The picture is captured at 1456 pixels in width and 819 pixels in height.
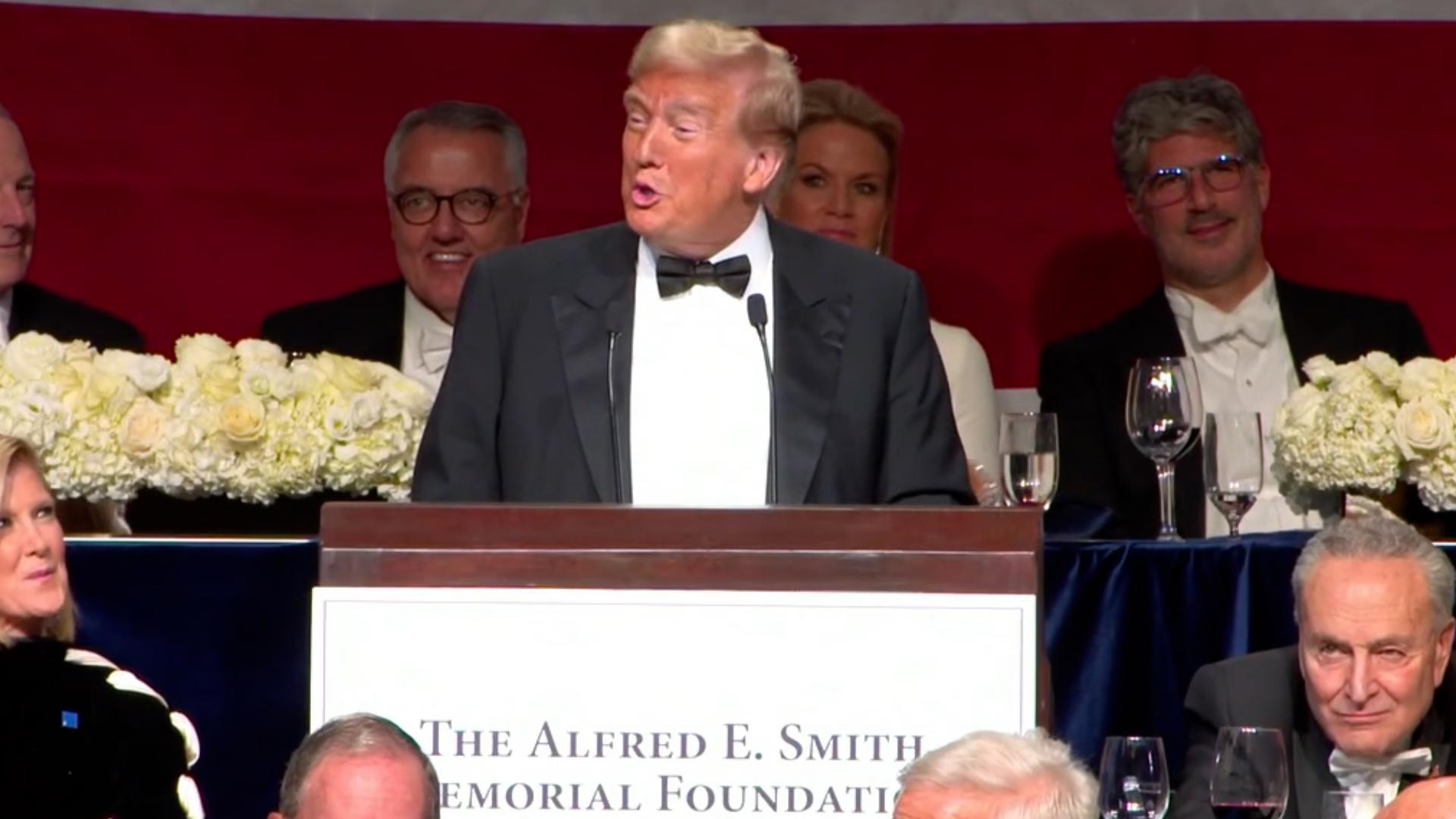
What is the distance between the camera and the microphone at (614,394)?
11.3 ft

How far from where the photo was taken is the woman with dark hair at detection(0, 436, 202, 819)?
3.80 metres

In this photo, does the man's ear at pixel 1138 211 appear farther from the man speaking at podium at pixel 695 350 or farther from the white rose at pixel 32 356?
the white rose at pixel 32 356

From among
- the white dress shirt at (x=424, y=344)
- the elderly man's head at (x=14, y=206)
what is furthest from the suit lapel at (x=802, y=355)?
the elderly man's head at (x=14, y=206)

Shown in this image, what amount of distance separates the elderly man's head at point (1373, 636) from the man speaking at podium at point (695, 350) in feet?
1.81

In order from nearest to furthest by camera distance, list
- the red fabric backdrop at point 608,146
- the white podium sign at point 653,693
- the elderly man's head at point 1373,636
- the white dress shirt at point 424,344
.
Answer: the white podium sign at point 653,693, the elderly man's head at point 1373,636, the white dress shirt at point 424,344, the red fabric backdrop at point 608,146

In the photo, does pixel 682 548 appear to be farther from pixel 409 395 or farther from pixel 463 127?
pixel 463 127

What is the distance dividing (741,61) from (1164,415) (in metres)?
1.04

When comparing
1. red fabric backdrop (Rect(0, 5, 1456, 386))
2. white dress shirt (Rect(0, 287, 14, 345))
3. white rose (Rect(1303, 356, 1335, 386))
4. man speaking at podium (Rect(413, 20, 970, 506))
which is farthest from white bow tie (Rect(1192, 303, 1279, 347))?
white dress shirt (Rect(0, 287, 14, 345))

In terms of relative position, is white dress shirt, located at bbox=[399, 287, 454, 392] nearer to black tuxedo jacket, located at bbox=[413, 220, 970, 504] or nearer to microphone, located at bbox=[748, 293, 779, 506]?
black tuxedo jacket, located at bbox=[413, 220, 970, 504]

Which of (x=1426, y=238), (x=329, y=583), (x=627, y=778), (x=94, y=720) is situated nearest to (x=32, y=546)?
(x=94, y=720)

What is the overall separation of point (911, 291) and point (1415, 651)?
2.75ft

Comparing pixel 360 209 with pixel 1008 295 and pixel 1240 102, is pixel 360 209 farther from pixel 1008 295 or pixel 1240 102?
pixel 1240 102

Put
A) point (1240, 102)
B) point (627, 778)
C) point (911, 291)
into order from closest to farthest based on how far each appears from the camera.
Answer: point (627, 778) < point (911, 291) < point (1240, 102)

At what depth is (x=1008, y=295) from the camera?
580cm
